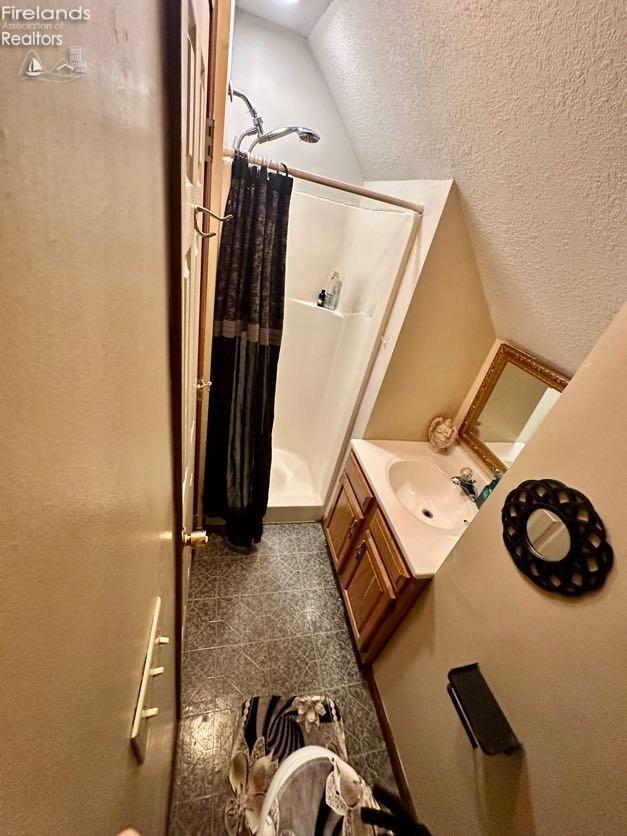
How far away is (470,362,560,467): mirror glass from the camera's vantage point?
4.55 ft

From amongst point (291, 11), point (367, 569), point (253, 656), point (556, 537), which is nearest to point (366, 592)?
point (367, 569)

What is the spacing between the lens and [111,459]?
29 centimetres

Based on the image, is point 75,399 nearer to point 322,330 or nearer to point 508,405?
point 508,405

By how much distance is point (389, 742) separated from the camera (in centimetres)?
132

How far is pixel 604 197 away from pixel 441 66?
0.64 m

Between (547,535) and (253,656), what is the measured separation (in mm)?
1315

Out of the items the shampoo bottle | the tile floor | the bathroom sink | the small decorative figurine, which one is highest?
the shampoo bottle

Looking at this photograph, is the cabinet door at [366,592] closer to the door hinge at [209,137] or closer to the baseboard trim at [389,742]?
the baseboard trim at [389,742]

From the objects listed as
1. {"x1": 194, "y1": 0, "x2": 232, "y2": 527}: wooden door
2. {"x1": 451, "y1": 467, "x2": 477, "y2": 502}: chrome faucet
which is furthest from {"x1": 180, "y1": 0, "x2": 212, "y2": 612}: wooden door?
{"x1": 451, "y1": 467, "x2": 477, "y2": 502}: chrome faucet

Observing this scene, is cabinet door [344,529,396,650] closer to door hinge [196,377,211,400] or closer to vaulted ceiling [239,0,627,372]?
door hinge [196,377,211,400]

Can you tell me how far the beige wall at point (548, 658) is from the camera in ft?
2.15

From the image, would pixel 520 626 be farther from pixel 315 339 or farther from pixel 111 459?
pixel 315 339

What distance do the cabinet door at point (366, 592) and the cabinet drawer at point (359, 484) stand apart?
13 centimetres

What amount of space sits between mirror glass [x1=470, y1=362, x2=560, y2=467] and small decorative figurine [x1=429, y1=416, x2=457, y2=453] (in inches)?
4.6
